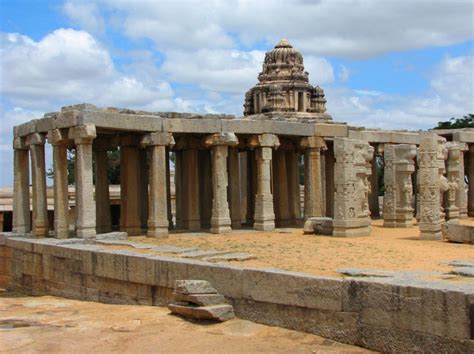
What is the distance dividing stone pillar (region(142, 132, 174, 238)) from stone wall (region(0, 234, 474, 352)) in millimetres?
5561

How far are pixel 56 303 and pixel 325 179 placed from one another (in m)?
17.7

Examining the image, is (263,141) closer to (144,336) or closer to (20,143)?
(20,143)

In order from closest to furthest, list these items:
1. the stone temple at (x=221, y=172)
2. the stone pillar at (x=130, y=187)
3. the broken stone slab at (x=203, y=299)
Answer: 1. the broken stone slab at (x=203, y=299)
2. the stone temple at (x=221, y=172)
3. the stone pillar at (x=130, y=187)

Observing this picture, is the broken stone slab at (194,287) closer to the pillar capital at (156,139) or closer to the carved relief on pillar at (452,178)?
the pillar capital at (156,139)

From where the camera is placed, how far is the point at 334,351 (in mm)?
9297

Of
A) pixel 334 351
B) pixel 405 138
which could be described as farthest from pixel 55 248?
pixel 405 138

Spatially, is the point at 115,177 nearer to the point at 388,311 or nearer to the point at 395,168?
the point at 395,168

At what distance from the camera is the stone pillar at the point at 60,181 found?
20.8 m

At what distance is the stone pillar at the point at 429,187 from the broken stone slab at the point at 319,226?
126 inches

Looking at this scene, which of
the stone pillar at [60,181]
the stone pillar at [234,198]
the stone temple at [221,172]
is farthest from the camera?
the stone pillar at [234,198]

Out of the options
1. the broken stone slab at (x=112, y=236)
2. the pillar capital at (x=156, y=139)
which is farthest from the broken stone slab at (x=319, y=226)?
the broken stone slab at (x=112, y=236)

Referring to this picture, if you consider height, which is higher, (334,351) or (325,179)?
(325,179)

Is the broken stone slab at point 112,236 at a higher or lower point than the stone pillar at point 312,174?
lower

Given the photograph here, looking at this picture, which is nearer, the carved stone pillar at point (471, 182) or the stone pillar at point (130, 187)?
the stone pillar at point (130, 187)
